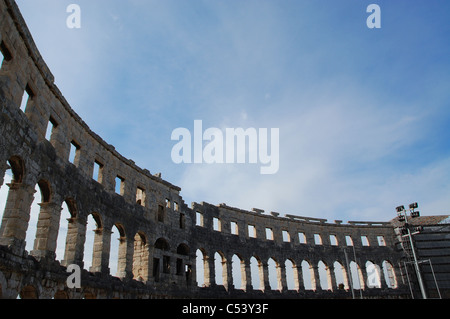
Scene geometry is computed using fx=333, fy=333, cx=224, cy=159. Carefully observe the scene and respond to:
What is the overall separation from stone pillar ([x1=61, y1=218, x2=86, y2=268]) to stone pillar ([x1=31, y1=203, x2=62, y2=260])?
1.39 metres

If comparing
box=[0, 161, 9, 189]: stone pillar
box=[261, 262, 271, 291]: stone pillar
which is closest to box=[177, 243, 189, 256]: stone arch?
box=[261, 262, 271, 291]: stone pillar

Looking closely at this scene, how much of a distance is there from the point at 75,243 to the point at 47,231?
188 centimetres

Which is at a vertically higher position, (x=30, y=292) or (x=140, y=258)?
(x=140, y=258)

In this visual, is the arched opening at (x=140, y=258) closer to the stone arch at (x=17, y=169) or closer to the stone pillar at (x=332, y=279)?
the stone arch at (x=17, y=169)

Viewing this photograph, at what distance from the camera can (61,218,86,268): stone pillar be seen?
14409mm

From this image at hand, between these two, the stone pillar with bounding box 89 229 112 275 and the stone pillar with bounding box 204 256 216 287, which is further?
the stone pillar with bounding box 204 256 216 287

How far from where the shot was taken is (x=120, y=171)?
19734mm

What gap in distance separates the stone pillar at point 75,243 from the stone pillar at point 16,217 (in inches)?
136

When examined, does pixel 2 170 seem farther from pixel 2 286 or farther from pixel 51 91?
pixel 51 91

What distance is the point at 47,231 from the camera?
1291cm

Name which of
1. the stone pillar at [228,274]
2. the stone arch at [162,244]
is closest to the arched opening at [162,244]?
the stone arch at [162,244]

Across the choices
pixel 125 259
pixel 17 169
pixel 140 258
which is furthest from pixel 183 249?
pixel 17 169

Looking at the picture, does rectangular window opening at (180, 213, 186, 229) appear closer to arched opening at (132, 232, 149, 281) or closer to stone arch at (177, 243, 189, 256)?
stone arch at (177, 243, 189, 256)
